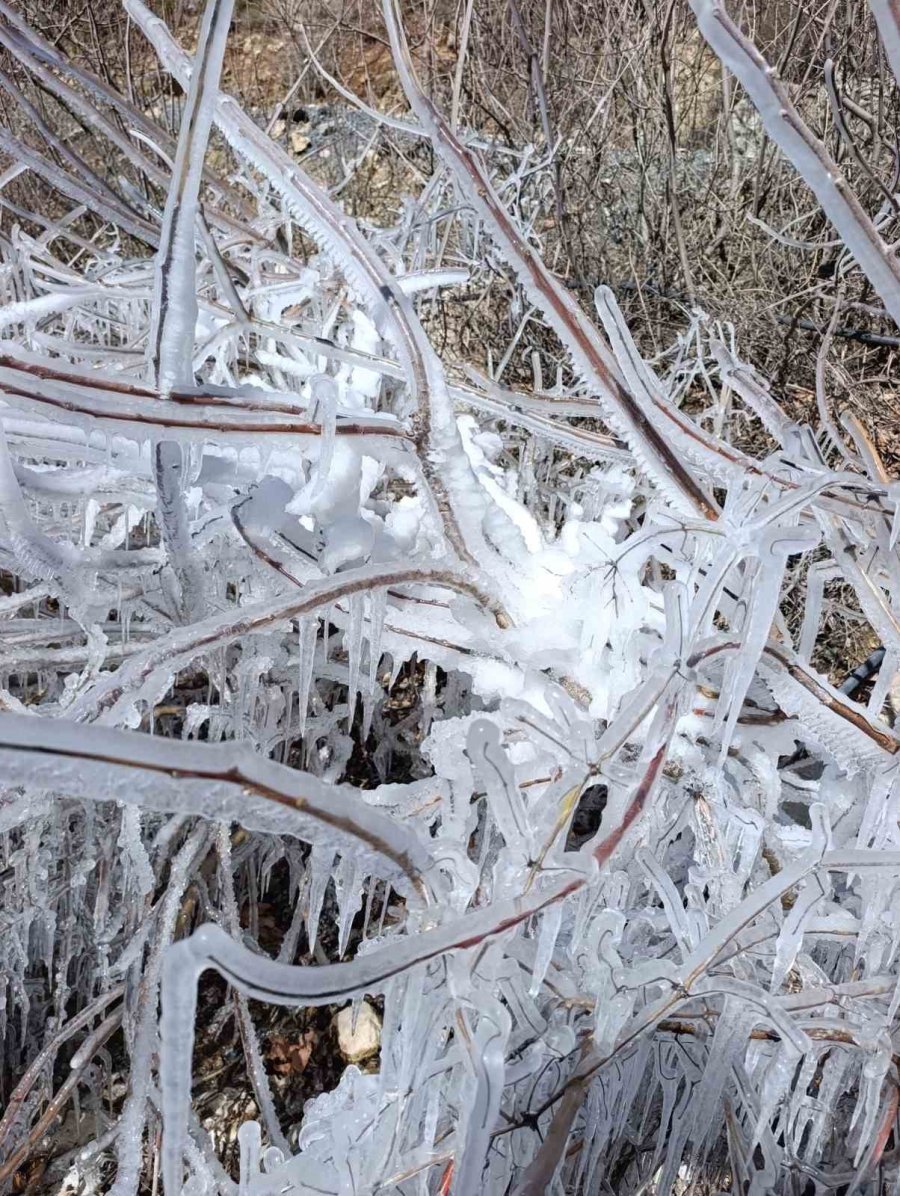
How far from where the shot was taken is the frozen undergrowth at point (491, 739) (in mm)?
608

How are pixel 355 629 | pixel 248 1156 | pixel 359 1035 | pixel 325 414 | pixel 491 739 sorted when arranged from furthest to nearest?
1. pixel 359 1035
2. pixel 355 629
3. pixel 325 414
4. pixel 248 1156
5. pixel 491 739

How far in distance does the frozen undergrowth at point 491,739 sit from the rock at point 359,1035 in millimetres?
269

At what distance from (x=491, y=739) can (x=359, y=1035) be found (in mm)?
1347

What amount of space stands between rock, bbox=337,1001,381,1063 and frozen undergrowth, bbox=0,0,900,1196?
0.88 feet

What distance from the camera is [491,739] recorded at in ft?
1.98

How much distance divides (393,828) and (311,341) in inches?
36.0

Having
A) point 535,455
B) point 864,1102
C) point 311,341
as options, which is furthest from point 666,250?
point 864,1102

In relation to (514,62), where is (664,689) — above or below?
below

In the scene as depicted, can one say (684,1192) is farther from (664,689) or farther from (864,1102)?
(664,689)

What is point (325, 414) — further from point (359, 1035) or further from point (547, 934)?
point (359, 1035)

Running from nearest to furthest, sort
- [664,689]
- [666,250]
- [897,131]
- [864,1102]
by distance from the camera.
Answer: [664,689], [864,1102], [897,131], [666,250]

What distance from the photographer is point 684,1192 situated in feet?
3.52

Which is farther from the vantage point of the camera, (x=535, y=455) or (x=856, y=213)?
(x=535, y=455)

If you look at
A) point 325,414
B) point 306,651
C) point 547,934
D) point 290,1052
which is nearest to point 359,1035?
point 290,1052
